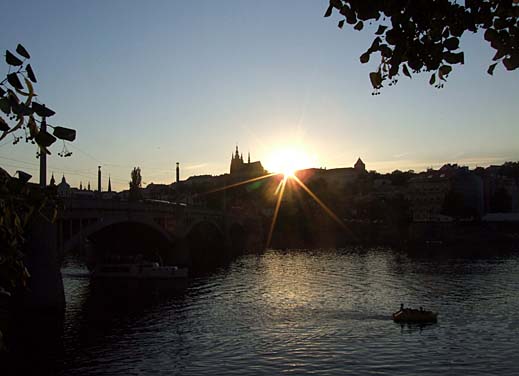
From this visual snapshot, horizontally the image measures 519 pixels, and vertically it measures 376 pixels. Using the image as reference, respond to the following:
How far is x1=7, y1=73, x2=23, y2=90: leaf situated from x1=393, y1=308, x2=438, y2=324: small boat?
3211cm

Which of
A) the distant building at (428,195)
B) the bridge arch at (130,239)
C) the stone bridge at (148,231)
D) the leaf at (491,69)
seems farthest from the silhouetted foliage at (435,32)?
the distant building at (428,195)

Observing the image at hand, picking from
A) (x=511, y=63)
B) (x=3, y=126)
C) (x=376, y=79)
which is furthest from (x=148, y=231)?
(x=3, y=126)

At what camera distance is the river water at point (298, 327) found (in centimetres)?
2522

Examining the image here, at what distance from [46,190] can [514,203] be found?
16298 centimetres

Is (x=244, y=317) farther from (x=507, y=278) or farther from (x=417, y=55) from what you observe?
(x=417, y=55)

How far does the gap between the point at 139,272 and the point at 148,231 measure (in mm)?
6343

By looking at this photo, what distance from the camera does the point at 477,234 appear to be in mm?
108375

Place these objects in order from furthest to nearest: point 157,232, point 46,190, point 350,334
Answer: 1. point 157,232
2. point 350,334
3. point 46,190

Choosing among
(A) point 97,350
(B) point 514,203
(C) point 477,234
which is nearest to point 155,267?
(A) point 97,350

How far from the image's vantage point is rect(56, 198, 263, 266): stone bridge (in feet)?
128

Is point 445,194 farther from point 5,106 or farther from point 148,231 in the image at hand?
point 5,106

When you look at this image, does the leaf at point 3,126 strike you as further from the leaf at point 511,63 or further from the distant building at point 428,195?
the distant building at point 428,195

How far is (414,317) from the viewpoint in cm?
3300

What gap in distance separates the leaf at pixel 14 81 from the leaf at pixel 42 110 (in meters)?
0.13
